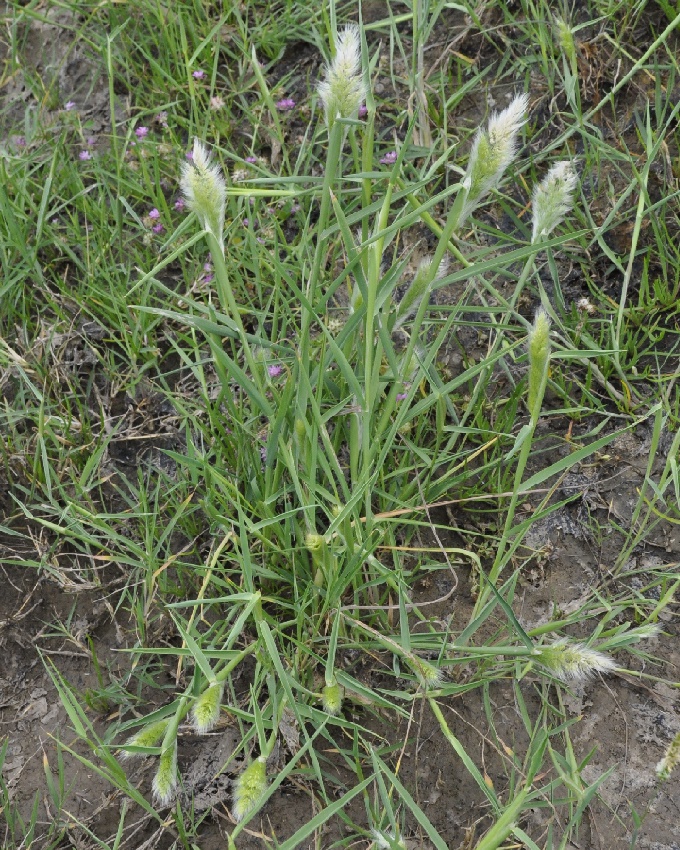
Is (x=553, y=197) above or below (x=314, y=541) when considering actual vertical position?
above

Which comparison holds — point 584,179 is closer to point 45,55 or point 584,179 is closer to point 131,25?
point 131,25

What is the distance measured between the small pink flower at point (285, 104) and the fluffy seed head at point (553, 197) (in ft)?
4.28

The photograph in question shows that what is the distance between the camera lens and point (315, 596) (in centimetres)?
168

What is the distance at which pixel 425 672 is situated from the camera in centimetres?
144

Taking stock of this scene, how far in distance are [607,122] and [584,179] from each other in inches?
8.4

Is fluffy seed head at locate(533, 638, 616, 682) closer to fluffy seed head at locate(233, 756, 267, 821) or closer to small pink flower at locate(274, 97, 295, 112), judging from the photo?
fluffy seed head at locate(233, 756, 267, 821)

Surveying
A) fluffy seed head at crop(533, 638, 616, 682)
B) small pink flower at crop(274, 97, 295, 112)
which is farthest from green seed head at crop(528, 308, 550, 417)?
small pink flower at crop(274, 97, 295, 112)

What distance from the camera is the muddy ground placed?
1.63 m

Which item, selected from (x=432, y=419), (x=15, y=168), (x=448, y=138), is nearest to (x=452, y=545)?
(x=432, y=419)

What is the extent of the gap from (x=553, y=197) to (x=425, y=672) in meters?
0.86

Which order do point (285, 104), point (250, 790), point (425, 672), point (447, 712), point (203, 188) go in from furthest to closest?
1. point (285, 104)
2. point (447, 712)
3. point (425, 672)
4. point (203, 188)
5. point (250, 790)

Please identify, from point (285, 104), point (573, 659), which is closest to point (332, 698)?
point (573, 659)

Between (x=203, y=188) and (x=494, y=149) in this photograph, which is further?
(x=203, y=188)

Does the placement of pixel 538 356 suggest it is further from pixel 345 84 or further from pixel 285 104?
pixel 285 104
